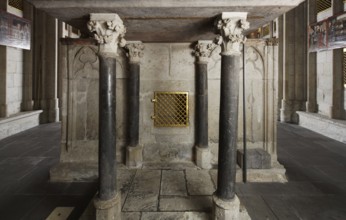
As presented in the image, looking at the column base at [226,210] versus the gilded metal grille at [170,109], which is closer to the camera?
the column base at [226,210]

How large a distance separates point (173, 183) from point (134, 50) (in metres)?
2.58

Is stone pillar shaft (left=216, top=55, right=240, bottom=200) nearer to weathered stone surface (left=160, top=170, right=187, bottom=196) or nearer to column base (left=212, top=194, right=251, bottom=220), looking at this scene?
column base (left=212, top=194, right=251, bottom=220)

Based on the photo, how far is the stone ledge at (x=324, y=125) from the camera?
7.04m

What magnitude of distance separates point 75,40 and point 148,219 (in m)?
3.55

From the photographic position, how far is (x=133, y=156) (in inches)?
173

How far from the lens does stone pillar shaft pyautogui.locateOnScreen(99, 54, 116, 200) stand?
272 centimetres

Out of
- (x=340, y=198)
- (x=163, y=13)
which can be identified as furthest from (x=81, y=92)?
(x=340, y=198)

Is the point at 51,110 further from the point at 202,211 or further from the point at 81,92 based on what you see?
the point at 202,211

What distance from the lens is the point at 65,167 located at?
4.25 m

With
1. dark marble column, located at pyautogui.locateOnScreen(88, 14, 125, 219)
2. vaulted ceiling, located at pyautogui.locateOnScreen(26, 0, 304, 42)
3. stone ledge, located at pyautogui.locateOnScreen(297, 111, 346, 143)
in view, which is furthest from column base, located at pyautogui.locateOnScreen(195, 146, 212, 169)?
stone ledge, located at pyautogui.locateOnScreen(297, 111, 346, 143)

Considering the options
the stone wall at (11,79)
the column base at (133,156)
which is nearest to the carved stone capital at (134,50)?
the column base at (133,156)

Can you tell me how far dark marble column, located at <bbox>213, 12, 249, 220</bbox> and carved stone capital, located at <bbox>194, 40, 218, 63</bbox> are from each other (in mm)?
1527

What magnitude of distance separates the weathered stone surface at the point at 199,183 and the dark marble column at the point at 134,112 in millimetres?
1081

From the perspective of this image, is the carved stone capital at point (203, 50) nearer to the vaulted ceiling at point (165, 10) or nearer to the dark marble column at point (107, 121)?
the vaulted ceiling at point (165, 10)
